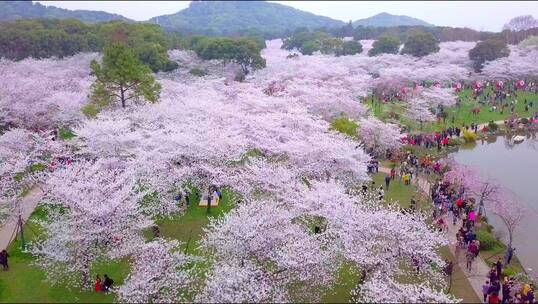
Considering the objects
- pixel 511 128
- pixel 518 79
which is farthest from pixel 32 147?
pixel 518 79

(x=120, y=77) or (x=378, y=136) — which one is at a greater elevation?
(x=120, y=77)

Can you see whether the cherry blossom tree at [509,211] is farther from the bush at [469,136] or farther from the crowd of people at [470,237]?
the bush at [469,136]

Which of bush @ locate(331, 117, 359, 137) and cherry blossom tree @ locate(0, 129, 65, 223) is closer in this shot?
cherry blossom tree @ locate(0, 129, 65, 223)

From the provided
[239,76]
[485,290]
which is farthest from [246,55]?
[485,290]

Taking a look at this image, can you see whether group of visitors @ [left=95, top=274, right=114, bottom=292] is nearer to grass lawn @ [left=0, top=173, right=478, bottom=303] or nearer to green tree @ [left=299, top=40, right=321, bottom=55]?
grass lawn @ [left=0, top=173, right=478, bottom=303]

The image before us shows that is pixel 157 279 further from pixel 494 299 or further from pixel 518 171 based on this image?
pixel 518 171

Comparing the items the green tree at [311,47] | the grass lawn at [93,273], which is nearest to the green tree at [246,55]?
the green tree at [311,47]

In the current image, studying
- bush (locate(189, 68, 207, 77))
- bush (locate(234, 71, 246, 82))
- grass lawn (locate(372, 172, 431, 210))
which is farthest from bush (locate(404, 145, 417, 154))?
bush (locate(189, 68, 207, 77))
